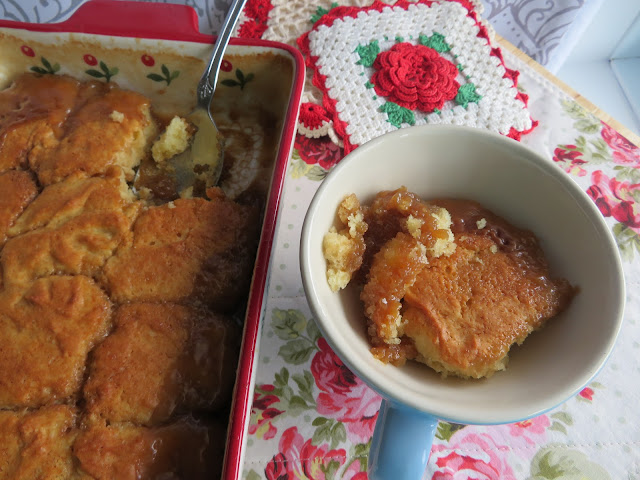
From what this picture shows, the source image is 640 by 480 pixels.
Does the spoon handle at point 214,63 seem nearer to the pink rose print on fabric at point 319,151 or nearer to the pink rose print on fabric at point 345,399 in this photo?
the pink rose print on fabric at point 319,151

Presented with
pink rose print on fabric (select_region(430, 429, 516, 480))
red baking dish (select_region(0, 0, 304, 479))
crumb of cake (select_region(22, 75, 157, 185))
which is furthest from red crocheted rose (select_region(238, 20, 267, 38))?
pink rose print on fabric (select_region(430, 429, 516, 480))

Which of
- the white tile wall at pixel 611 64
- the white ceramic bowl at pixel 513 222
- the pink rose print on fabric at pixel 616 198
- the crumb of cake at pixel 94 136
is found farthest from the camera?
the white tile wall at pixel 611 64

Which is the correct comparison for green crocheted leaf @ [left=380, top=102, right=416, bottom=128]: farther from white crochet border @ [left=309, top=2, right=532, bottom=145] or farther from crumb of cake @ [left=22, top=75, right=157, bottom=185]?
crumb of cake @ [left=22, top=75, right=157, bottom=185]

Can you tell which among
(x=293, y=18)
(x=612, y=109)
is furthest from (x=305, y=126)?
(x=612, y=109)

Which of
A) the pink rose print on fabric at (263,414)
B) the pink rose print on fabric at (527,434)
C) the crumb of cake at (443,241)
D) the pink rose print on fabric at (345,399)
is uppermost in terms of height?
the crumb of cake at (443,241)

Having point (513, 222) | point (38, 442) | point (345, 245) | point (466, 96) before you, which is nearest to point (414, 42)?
point (466, 96)

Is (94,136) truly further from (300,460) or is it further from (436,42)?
(436,42)

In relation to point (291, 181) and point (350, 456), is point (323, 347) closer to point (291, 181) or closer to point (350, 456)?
point (350, 456)

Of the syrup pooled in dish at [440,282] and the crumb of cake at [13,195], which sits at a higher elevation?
the syrup pooled in dish at [440,282]

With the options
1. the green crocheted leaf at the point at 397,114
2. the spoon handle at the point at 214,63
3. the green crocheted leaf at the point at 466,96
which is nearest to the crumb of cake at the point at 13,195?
the spoon handle at the point at 214,63
